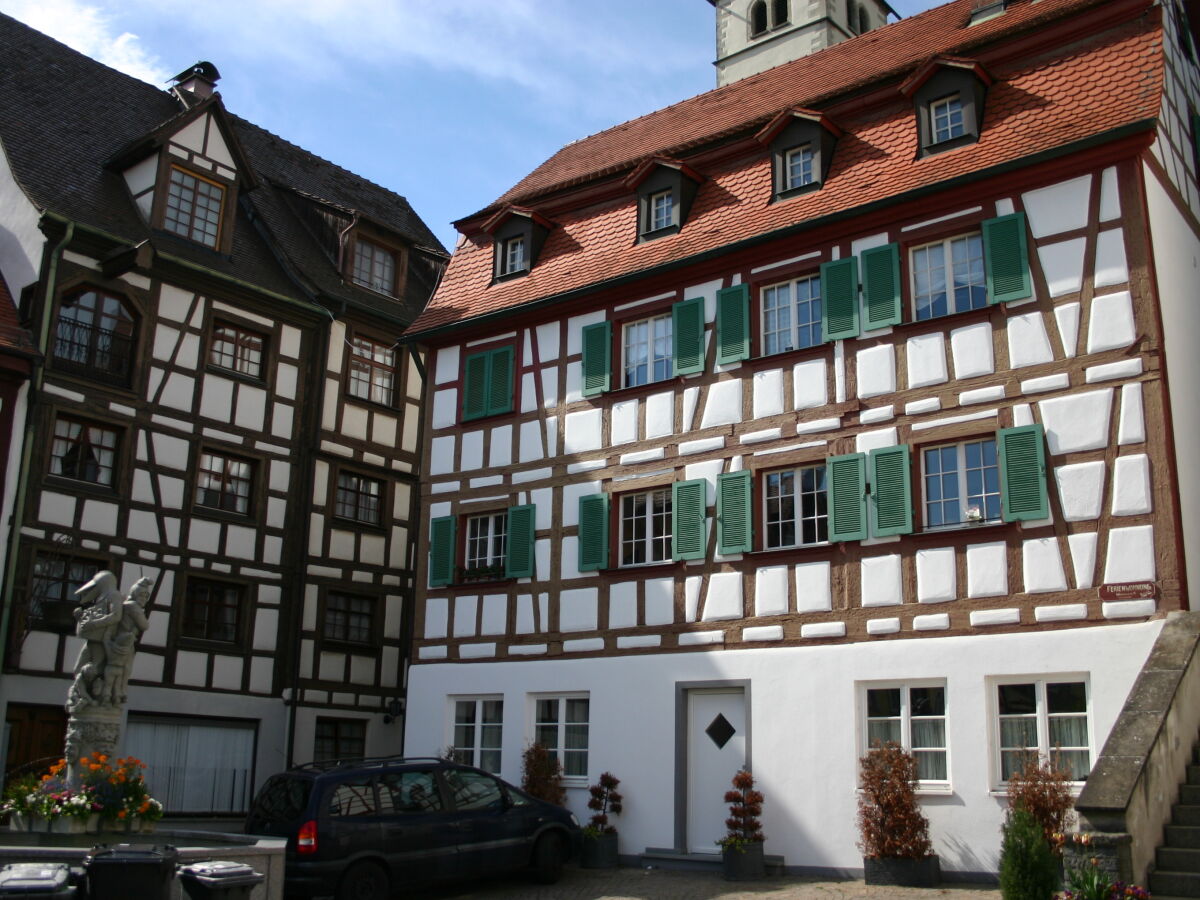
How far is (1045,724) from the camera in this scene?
1446 cm

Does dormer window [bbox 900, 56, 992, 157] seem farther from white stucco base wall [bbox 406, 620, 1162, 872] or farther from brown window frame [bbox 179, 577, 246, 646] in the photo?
brown window frame [bbox 179, 577, 246, 646]

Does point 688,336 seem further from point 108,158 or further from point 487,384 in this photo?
point 108,158

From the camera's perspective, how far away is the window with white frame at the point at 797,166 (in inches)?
740

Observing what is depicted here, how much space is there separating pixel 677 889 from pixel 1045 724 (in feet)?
14.7

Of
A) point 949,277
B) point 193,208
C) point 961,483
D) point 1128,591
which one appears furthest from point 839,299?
point 193,208

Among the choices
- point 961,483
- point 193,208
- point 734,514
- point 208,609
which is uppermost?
point 193,208

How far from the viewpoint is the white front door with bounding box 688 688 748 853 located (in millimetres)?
17031

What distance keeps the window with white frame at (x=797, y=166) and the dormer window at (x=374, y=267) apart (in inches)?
456

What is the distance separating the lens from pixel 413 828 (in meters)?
14.7

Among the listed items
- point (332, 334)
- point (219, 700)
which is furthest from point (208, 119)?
point (219, 700)

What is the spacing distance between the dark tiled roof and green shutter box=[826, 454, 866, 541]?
42.0 ft

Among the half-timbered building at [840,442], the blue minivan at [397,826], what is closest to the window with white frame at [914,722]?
the half-timbered building at [840,442]

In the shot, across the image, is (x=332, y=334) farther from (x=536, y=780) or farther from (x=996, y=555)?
(x=996, y=555)

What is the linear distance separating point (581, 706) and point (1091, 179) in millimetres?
9624
